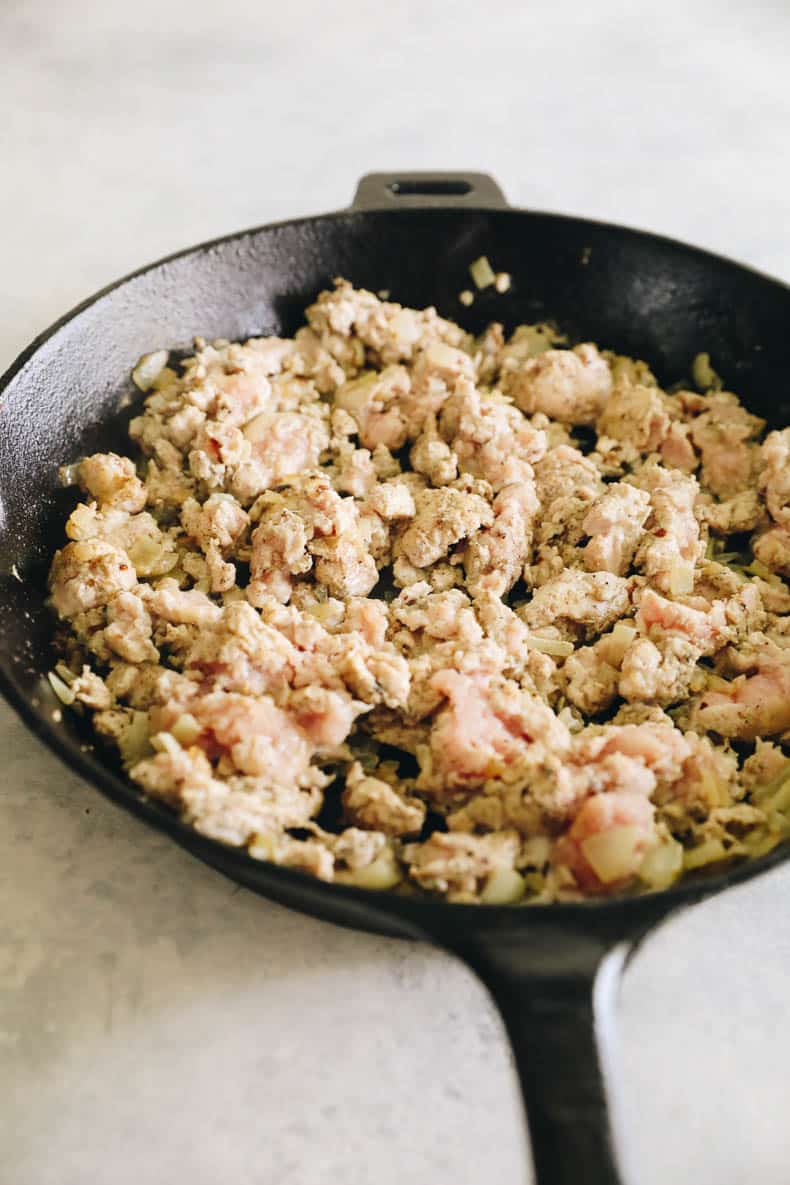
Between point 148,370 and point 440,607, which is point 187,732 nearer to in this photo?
point 440,607

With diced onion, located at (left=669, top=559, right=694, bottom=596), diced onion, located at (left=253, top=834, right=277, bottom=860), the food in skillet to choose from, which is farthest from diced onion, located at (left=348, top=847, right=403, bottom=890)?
diced onion, located at (left=669, top=559, right=694, bottom=596)

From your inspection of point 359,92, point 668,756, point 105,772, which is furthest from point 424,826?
Result: point 359,92

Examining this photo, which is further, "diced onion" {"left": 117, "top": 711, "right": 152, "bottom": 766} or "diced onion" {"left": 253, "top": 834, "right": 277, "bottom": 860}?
"diced onion" {"left": 117, "top": 711, "right": 152, "bottom": 766}

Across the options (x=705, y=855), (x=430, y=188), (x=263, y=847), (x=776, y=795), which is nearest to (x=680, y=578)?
(x=776, y=795)

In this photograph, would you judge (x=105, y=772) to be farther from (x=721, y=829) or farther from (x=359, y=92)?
(x=359, y=92)

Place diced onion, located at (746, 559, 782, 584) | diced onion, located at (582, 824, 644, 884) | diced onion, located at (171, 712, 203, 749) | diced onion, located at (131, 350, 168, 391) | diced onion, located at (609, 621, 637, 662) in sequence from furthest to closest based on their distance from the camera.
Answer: diced onion, located at (131, 350, 168, 391) → diced onion, located at (746, 559, 782, 584) → diced onion, located at (609, 621, 637, 662) → diced onion, located at (171, 712, 203, 749) → diced onion, located at (582, 824, 644, 884)

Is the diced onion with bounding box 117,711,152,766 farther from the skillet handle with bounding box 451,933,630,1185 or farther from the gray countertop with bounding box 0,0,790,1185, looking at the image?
the skillet handle with bounding box 451,933,630,1185

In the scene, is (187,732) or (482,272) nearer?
(187,732)
